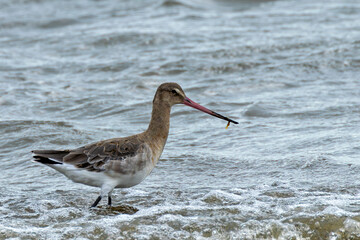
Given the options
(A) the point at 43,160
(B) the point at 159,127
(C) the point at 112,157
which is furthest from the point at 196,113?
(A) the point at 43,160

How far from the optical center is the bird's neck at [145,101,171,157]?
23.6 feet

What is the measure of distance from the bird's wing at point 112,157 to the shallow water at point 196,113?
1.73 feet

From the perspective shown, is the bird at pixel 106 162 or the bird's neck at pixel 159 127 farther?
the bird's neck at pixel 159 127

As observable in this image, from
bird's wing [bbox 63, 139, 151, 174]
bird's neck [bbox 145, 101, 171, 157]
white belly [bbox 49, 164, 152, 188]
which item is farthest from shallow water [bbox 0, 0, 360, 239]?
bird's neck [bbox 145, 101, 171, 157]

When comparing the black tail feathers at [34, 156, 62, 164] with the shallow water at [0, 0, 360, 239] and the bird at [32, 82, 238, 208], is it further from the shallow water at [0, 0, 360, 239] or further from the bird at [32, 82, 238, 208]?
the shallow water at [0, 0, 360, 239]

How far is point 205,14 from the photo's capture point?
19750mm

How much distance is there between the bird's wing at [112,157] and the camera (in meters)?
6.75

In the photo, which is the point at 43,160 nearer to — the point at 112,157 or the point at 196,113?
the point at 112,157

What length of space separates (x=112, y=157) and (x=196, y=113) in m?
4.76

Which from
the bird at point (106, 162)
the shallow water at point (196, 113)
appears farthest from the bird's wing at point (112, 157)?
the shallow water at point (196, 113)

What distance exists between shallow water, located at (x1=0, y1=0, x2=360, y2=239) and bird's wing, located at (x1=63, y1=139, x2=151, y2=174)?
53 centimetres

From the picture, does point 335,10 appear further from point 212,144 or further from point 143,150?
point 143,150

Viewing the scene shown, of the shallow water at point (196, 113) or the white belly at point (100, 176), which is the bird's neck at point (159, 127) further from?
the shallow water at point (196, 113)

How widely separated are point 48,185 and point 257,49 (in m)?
8.31
